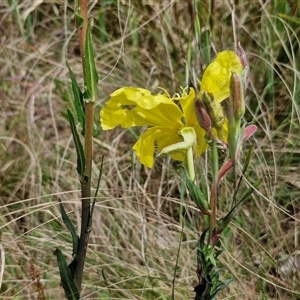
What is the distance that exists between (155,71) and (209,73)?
1209 mm

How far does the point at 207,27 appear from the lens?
194cm

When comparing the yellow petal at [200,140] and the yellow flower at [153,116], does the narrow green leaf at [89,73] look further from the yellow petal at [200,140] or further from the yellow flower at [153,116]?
the yellow petal at [200,140]

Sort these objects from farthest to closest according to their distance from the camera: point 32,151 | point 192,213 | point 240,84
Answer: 1. point 32,151
2. point 192,213
3. point 240,84

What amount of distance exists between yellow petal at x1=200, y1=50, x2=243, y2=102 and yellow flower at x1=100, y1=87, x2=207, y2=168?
0.09 ft

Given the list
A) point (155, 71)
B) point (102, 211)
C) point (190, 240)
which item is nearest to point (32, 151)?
point (102, 211)

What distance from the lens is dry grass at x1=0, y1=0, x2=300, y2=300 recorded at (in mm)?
1462

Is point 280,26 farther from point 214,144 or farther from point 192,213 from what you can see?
point 214,144

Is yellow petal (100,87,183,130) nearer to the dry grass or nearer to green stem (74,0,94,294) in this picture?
green stem (74,0,94,294)

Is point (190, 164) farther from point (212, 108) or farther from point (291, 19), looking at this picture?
point (291, 19)

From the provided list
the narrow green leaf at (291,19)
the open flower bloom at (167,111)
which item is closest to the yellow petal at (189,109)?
the open flower bloom at (167,111)

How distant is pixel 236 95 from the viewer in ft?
2.68

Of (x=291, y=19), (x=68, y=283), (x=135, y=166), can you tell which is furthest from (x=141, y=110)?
(x=291, y=19)

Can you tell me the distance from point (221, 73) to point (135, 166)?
956 millimetres

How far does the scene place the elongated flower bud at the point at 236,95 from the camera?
812 millimetres
